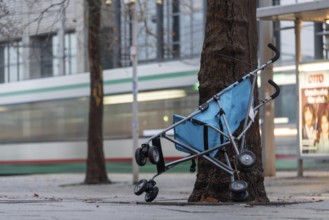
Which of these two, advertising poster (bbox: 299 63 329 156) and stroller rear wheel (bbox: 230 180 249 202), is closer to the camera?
stroller rear wheel (bbox: 230 180 249 202)

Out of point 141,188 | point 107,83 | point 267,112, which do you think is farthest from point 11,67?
point 141,188

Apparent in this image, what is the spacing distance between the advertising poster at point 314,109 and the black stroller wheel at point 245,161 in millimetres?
9957

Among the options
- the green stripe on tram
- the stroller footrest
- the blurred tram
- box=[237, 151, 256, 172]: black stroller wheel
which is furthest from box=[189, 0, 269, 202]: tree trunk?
the green stripe on tram

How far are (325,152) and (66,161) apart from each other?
412 inches

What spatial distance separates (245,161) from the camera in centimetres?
894

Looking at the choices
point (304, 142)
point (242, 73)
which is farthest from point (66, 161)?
point (242, 73)

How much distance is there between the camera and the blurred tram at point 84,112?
22469mm

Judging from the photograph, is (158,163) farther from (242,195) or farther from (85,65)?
(85,65)

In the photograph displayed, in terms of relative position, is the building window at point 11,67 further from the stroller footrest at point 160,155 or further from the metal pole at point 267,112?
the stroller footrest at point 160,155

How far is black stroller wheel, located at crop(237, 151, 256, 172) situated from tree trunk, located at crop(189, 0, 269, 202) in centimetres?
154

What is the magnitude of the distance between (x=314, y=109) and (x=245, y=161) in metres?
10.4

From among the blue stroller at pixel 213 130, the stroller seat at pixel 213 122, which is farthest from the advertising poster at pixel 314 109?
the stroller seat at pixel 213 122

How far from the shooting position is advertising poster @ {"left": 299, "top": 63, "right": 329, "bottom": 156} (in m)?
18.6

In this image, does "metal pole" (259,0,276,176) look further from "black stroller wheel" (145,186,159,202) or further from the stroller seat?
the stroller seat
